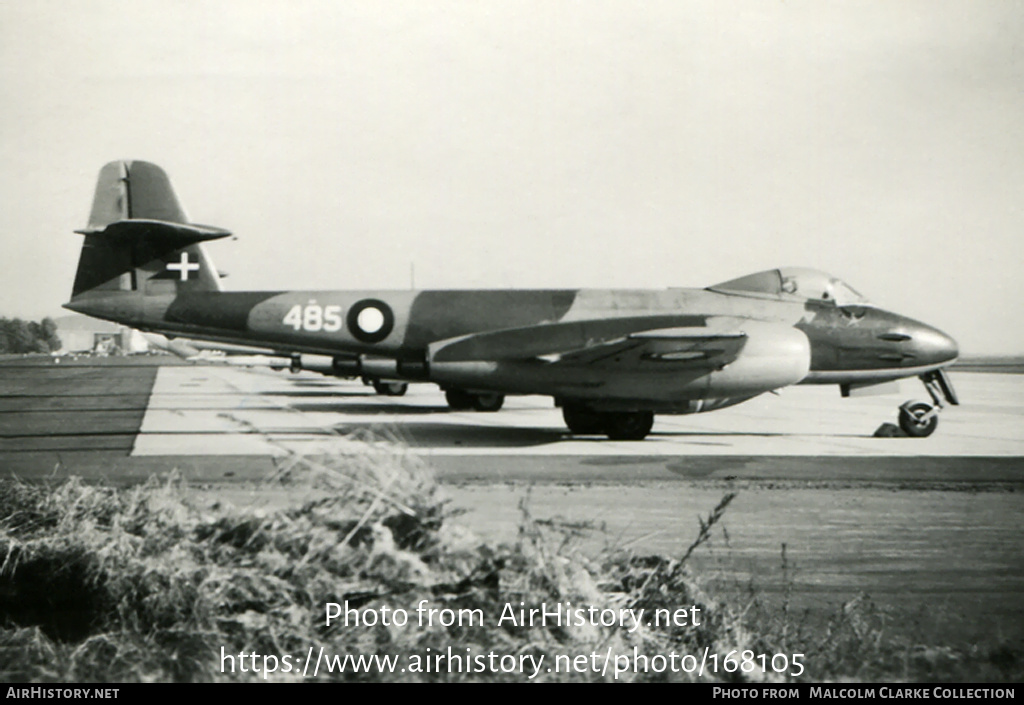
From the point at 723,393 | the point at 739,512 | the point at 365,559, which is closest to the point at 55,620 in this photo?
the point at 365,559

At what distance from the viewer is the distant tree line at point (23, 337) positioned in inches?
340

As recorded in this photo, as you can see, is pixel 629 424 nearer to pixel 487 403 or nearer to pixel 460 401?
pixel 487 403

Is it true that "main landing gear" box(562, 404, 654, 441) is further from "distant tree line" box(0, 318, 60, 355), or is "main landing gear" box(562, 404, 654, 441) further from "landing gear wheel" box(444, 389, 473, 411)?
"distant tree line" box(0, 318, 60, 355)

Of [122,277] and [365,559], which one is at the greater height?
[122,277]

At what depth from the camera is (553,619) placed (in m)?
3.63

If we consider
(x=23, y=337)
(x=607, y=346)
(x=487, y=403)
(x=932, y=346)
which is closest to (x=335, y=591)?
(x=23, y=337)

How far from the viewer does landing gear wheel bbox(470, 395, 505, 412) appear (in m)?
20.2

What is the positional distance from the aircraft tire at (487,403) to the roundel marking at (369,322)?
17.5 ft

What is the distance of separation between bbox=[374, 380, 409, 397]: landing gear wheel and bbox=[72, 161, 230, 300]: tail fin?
11353 millimetres

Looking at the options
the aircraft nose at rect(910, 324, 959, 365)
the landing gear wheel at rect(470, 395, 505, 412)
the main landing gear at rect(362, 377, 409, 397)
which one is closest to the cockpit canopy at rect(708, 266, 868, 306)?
the aircraft nose at rect(910, 324, 959, 365)

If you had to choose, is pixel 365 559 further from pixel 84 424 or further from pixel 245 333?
pixel 84 424
